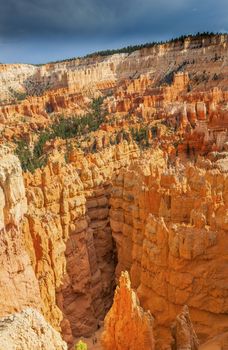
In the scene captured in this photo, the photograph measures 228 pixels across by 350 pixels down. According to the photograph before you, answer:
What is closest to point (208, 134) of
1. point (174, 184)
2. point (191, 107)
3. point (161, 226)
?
point (191, 107)

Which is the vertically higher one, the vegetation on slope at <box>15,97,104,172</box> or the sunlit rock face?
the sunlit rock face

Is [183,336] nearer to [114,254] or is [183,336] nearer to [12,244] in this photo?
[12,244]

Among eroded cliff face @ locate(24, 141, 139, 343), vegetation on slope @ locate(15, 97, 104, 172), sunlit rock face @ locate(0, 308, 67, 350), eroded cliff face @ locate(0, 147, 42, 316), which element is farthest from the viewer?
vegetation on slope @ locate(15, 97, 104, 172)

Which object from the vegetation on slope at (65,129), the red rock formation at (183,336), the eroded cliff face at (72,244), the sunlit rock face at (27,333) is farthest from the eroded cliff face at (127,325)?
the vegetation on slope at (65,129)

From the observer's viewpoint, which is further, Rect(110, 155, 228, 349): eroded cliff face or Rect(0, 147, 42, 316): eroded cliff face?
Rect(110, 155, 228, 349): eroded cliff face

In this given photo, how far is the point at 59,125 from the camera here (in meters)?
66.6

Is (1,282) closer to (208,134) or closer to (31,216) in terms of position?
(31,216)

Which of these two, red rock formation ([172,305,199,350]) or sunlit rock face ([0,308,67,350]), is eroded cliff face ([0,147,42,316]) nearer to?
red rock formation ([172,305,199,350])

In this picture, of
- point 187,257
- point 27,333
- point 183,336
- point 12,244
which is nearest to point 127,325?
point 183,336

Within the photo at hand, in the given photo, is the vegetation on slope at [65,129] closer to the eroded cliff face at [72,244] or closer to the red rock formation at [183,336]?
the eroded cliff face at [72,244]

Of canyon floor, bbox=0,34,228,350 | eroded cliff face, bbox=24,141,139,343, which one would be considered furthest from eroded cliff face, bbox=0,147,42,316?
eroded cliff face, bbox=24,141,139,343

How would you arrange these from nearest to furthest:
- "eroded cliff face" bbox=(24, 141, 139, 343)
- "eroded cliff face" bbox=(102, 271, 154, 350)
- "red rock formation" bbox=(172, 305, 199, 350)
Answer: "red rock formation" bbox=(172, 305, 199, 350)
"eroded cliff face" bbox=(102, 271, 154, 350)
"eroded cliff face" bbox=(24, 141, 139, 343)

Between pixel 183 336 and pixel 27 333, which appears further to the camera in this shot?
pixel 183 336

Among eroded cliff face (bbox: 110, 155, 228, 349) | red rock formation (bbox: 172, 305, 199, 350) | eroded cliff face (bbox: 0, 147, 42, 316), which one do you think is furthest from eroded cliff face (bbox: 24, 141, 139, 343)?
red rock formation (bbox: 172, 305, 199, 350)
